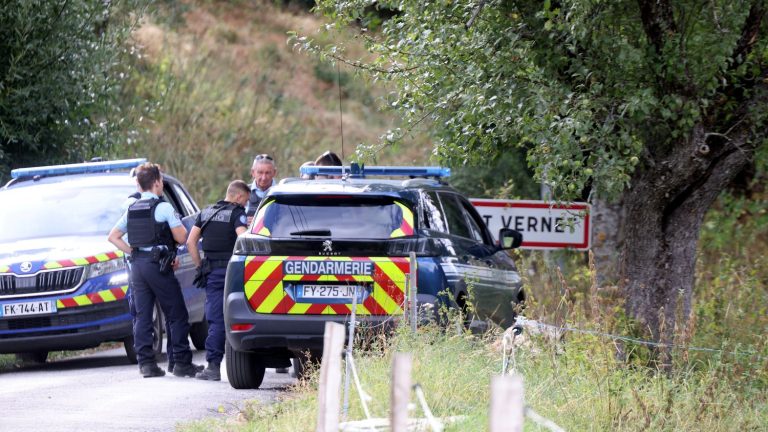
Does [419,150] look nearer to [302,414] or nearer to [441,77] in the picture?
[441,77]

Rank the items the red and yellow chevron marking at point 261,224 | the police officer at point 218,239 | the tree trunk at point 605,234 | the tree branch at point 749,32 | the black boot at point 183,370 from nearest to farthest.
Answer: the red and yellow chevron marking at point 261,224
the tree branch at point 749,32
the police officer at point 218,239
the black boot at point 183,370
the tree trunk at point 605,234

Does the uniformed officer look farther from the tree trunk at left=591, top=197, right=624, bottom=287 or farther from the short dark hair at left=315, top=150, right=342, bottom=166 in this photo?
the tree trunk at left=591, top=197, right=624, bottom=287

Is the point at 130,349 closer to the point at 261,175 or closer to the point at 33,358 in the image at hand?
the point at 33,358

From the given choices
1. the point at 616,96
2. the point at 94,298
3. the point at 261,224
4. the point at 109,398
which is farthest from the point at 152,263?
the point at 616,96

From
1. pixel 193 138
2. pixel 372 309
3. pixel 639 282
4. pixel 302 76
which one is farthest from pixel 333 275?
pixel 302 76

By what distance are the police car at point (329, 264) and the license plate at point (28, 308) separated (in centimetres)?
300

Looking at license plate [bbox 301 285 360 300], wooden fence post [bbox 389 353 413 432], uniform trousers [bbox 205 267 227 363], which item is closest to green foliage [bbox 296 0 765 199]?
license plate [bbox 301 285 360 300]

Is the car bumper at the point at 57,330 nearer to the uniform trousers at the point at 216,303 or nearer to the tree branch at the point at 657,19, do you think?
the uniform trousers at the point at 216,303

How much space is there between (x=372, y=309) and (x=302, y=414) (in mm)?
2036

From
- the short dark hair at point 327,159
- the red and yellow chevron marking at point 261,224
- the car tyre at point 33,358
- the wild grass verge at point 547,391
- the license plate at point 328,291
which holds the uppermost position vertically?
the short dark hair at point 327,159

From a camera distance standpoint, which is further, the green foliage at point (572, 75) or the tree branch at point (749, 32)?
the tree branch at point (749, 32)

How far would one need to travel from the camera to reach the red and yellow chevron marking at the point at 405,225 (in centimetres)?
1061

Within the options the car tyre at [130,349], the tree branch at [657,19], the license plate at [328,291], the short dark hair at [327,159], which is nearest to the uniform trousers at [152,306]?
the car tyre at [130,349]

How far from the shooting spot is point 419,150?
119 ft
